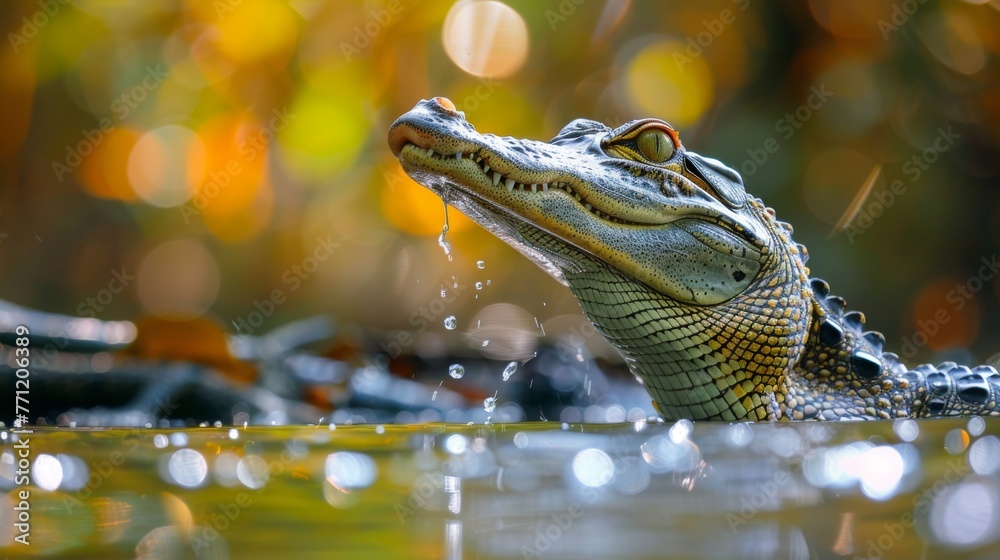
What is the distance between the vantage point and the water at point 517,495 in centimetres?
83

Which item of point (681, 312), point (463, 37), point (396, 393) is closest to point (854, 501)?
point (681, 312)

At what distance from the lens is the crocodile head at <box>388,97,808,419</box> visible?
6.49ft

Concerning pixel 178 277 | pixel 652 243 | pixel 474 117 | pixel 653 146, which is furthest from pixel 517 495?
pixel 178 277

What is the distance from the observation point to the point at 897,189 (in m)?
6.25

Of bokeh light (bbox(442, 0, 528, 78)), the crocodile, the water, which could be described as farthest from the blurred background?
the water

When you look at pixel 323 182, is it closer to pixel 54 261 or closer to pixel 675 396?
pixel 54 261

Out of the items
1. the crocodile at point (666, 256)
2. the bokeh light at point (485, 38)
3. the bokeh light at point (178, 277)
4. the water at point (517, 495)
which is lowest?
the water at point (517, 495)

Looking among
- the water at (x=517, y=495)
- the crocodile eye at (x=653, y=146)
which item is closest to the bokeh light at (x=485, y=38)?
the crocodile eye at (x=653, y=146)

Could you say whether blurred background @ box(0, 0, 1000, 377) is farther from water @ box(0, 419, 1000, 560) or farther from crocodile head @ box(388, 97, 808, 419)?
water @ box(0, 419, 1000, 560)

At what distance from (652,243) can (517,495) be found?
1059 mm

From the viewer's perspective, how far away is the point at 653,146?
2.18m

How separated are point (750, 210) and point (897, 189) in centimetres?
460

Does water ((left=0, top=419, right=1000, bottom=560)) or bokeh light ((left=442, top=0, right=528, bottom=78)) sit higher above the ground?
bokeh light ((left=442, top=0, right=528, bottom=78))

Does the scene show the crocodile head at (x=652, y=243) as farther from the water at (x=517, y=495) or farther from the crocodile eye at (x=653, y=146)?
the water at (x=517, y=495)
